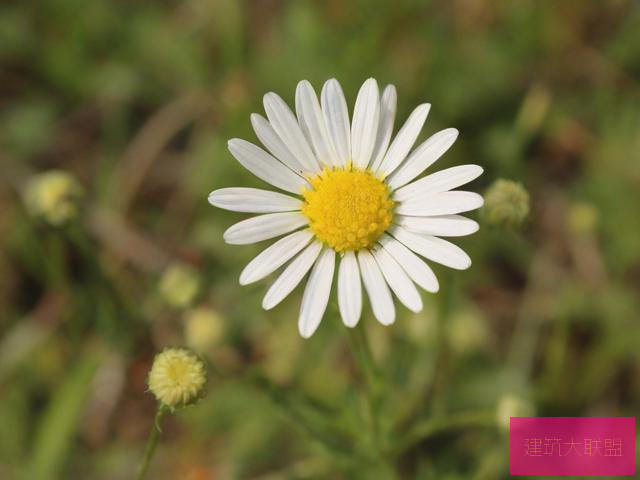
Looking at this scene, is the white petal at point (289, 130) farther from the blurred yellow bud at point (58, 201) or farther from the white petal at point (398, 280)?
the blurred yellow bud at point (58, 201)

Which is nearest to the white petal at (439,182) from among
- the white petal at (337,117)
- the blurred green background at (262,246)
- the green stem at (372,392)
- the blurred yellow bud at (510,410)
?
the white petal at (337,117)

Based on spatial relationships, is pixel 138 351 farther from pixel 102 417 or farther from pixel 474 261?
pixel 474 261

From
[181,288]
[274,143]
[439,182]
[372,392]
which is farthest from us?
[181,288]

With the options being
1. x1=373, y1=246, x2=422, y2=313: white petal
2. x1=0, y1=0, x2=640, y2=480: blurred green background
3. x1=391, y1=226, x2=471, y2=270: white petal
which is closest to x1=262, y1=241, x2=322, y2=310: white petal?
x1=373, y1=246, x2=422, y2=313: white petal

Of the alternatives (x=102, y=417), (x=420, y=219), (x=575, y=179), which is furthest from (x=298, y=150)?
(x=575, y=179)

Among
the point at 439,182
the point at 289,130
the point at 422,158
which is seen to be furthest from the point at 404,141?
the point at 289,130

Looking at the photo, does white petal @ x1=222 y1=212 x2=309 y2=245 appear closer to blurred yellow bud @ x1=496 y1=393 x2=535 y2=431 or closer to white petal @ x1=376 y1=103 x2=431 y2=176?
white petal @ x1=376 y1=103 x2=431 y2=176

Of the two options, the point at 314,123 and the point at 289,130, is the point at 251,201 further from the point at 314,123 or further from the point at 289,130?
the point at 314,123
